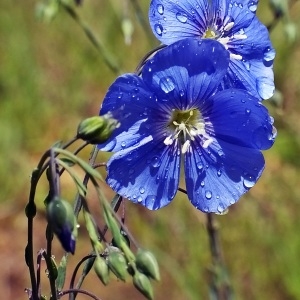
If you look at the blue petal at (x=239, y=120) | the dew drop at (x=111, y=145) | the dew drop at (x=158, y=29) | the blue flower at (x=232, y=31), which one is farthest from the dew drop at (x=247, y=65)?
the dew drop at (x=111, y=145)

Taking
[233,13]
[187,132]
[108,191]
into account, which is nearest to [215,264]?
[187,132]

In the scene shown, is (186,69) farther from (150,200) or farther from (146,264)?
(146,264)

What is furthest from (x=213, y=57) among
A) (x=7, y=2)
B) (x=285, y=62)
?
(x=7, y=2)

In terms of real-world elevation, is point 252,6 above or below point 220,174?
above

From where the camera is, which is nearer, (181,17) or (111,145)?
(111,145)

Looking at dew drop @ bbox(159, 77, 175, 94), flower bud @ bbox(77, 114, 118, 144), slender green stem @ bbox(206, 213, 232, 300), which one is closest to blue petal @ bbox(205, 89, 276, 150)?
dew drop @ bbox(159, 77, 175, 94)

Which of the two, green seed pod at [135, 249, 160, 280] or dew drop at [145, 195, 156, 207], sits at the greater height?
green seed pod at [135, 249, 160, 280]

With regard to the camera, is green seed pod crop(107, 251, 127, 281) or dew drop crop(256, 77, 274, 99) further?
dew drop crop(256, 77, 274, 99)

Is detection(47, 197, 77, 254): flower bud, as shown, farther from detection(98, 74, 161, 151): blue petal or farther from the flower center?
the flower center
